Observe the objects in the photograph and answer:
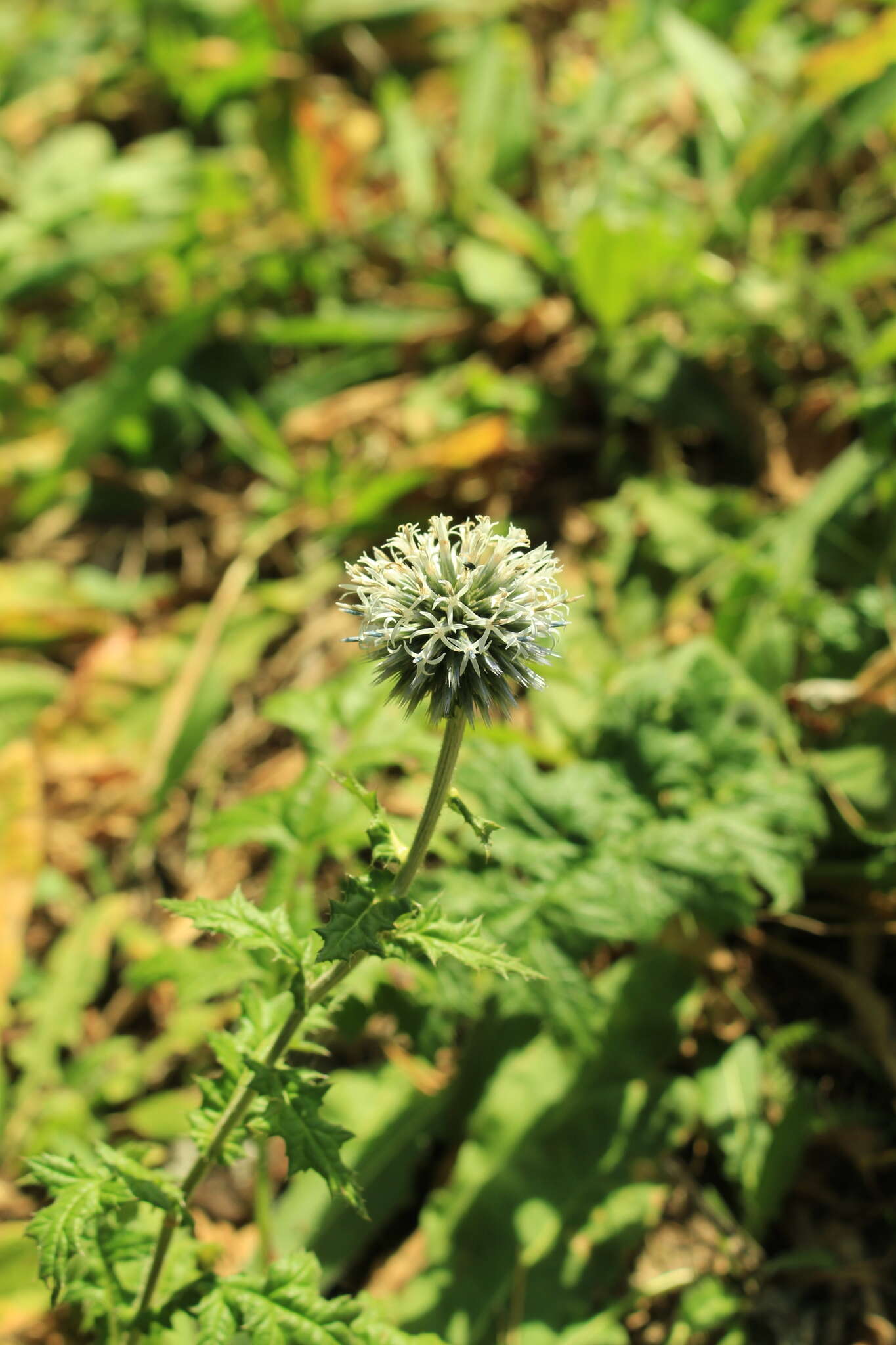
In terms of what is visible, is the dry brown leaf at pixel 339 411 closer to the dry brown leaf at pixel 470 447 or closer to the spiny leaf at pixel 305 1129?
the dry brown leaf at pixel 470 447

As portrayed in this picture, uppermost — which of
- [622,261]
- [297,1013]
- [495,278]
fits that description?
[495,278]

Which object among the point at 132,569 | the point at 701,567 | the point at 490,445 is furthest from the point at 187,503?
the point at 701,567

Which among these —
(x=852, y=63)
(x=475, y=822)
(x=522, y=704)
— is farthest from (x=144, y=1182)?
(x=852, y=63)

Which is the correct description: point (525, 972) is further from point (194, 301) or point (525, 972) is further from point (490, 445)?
point (194, 301)

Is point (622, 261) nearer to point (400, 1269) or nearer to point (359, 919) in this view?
point (359, 919)

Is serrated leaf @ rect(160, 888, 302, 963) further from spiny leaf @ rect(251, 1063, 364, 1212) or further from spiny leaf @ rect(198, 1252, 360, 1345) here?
spiny leaf @ rect(198, 1252, 360, 1345)

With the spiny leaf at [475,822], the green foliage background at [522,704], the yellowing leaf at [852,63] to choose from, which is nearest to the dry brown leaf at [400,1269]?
the green foliage background at [522,704]
